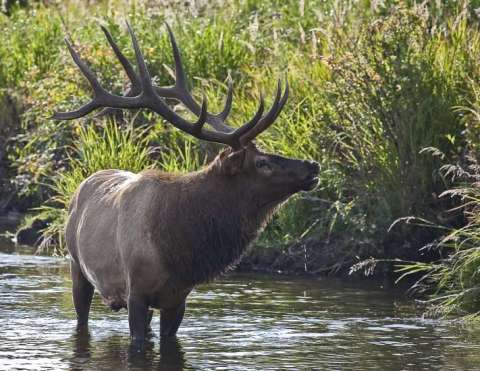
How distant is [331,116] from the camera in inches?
516

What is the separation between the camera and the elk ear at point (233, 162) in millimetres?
9320

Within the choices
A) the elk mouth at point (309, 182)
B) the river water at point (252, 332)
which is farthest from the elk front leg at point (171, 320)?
the elk mouth at point (309, 182)

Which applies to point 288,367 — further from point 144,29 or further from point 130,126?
point 144,29

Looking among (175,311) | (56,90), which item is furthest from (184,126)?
(56,90)

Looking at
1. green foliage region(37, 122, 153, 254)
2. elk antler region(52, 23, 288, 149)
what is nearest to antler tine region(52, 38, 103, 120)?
elk antler region(52, 23, 288, 149)

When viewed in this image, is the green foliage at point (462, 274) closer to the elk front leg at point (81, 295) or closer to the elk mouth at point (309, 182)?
the elk mouth at point (309, 182)

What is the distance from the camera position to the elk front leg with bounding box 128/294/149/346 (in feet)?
30.2

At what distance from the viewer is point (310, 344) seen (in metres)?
9.54

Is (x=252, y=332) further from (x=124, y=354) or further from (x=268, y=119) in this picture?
(x=268, y=119)

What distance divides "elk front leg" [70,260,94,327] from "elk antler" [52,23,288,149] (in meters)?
1.29

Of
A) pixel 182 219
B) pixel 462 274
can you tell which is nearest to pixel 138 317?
pixel 182 219

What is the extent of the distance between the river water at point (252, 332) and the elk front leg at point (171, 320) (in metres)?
0.11

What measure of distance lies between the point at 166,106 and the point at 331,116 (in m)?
3.73

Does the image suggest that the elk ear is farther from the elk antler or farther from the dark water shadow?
the dark water shadow
